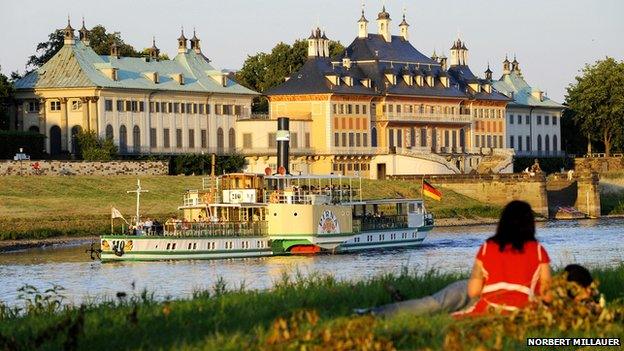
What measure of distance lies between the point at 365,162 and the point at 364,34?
1031 cm

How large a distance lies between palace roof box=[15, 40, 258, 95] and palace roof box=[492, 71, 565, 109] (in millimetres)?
35450

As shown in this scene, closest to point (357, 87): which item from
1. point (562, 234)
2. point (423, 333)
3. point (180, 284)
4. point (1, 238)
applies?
point (562, 234)

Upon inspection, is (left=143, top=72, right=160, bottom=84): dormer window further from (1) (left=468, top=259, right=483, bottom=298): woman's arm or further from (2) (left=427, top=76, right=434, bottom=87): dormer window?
(1) (left=468, top=259, right=483, bottom=298): woman's arm

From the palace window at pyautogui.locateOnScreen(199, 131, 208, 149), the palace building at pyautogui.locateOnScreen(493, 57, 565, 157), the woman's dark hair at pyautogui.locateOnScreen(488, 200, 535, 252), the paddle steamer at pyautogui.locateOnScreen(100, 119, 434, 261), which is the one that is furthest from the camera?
the palace building at pyautogui.locateOnScreen(493, 57, 565, 157)

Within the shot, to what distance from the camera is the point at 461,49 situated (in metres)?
146

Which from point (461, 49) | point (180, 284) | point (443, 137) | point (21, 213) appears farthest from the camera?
point (461, 49)

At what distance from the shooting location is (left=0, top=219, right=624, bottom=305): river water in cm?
4456

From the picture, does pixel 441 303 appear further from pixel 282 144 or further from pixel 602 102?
pixel 602 102

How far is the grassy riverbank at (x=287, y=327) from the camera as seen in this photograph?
16.9 meters

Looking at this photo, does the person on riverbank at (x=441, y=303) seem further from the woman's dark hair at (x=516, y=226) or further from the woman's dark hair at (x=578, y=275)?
the woman's dark hair at (x=516, y=226)

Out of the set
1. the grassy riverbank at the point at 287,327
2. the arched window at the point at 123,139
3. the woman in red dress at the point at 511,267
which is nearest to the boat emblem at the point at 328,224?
the grassy riverbank at the point at 287,327

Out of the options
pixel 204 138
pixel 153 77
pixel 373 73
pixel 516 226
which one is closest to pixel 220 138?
pixel 204 138

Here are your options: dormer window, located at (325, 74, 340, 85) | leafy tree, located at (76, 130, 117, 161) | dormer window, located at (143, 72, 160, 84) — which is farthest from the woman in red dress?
dormer window, located at (325, 74, 340, 85)

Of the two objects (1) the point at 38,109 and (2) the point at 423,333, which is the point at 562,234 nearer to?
(1) the point at 38,109
